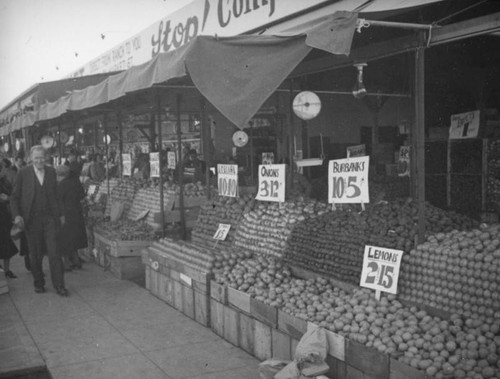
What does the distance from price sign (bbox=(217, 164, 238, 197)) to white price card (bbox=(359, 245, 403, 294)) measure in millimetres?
3067

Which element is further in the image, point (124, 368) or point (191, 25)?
point (191, 25)

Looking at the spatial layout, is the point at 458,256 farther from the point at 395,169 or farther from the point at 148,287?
the point at 395,169

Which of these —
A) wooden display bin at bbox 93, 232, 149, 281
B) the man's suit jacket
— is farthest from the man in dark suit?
wooden display bin at bbox 93, 232, 149, 281

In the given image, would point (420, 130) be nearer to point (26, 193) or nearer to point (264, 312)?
point (264, 312)

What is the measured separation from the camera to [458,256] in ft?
13.6

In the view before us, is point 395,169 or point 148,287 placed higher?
point 395,169

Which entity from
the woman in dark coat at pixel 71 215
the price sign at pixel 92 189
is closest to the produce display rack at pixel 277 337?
the woman in dark coat at pixel 71 215

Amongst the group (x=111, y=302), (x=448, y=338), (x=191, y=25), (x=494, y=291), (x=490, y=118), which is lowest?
(x=111, y=302)

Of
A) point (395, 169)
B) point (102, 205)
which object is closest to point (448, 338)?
point (395, 169)

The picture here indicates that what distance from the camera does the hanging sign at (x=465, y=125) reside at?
9484 mm

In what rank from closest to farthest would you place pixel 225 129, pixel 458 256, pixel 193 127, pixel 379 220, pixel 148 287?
pixel 458 256 < pixel 379 220 < pixel 148 287 < pixel 225 129 < pixel 193 127

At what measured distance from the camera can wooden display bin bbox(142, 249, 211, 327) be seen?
236 inches

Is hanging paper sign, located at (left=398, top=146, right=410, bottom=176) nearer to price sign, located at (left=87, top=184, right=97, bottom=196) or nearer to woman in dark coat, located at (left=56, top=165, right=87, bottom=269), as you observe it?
woman in dark coat, located at (left=56, top=165, right=87, bottom=269)

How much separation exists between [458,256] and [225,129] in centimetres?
1473
